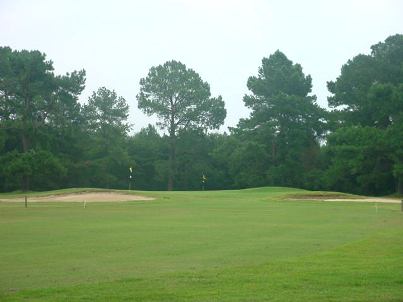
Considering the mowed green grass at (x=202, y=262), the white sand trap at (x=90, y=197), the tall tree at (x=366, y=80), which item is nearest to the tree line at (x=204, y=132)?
the tall tree at (x=366, y=80)

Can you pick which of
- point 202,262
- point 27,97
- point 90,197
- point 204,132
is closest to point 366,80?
point 204,132

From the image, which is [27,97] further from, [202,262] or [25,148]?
[202,262]

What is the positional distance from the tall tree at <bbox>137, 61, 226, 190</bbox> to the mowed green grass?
68466mm

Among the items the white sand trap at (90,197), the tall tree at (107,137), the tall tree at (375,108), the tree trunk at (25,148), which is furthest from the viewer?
the tall tree at (107,137)

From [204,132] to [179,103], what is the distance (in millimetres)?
5629

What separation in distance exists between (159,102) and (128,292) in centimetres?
8410

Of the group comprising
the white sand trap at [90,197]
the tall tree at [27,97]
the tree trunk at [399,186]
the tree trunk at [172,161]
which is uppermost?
the tall tree at [27,97]

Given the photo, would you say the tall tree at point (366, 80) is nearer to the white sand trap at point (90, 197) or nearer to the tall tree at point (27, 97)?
the white sand trap at point (90, 197)

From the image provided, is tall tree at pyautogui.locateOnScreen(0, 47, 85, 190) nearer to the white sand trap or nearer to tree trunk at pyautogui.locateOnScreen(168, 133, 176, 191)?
tree trunk at pyautogui.locateOnScreen(168, 133, 176, 191)

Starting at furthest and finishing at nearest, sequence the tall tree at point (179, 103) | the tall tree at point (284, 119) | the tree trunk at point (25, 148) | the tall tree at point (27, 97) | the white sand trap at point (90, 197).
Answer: the tall tree at point (179, 103) < the tall tree at point (284, 119) < the tall tree at point (27, 97) < the tree trunk at point (25, 148) < the white sand trap at point (90, 197)

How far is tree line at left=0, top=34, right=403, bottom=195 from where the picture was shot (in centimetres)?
6856

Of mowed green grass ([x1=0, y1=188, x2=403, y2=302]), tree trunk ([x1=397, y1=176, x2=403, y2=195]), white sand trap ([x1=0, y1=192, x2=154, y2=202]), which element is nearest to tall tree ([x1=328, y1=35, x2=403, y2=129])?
tree trunk ([x1=397, y1=176, x2=403, y2=195])

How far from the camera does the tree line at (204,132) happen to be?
68562mm

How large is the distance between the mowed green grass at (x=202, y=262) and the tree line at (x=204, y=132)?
44201 mm
